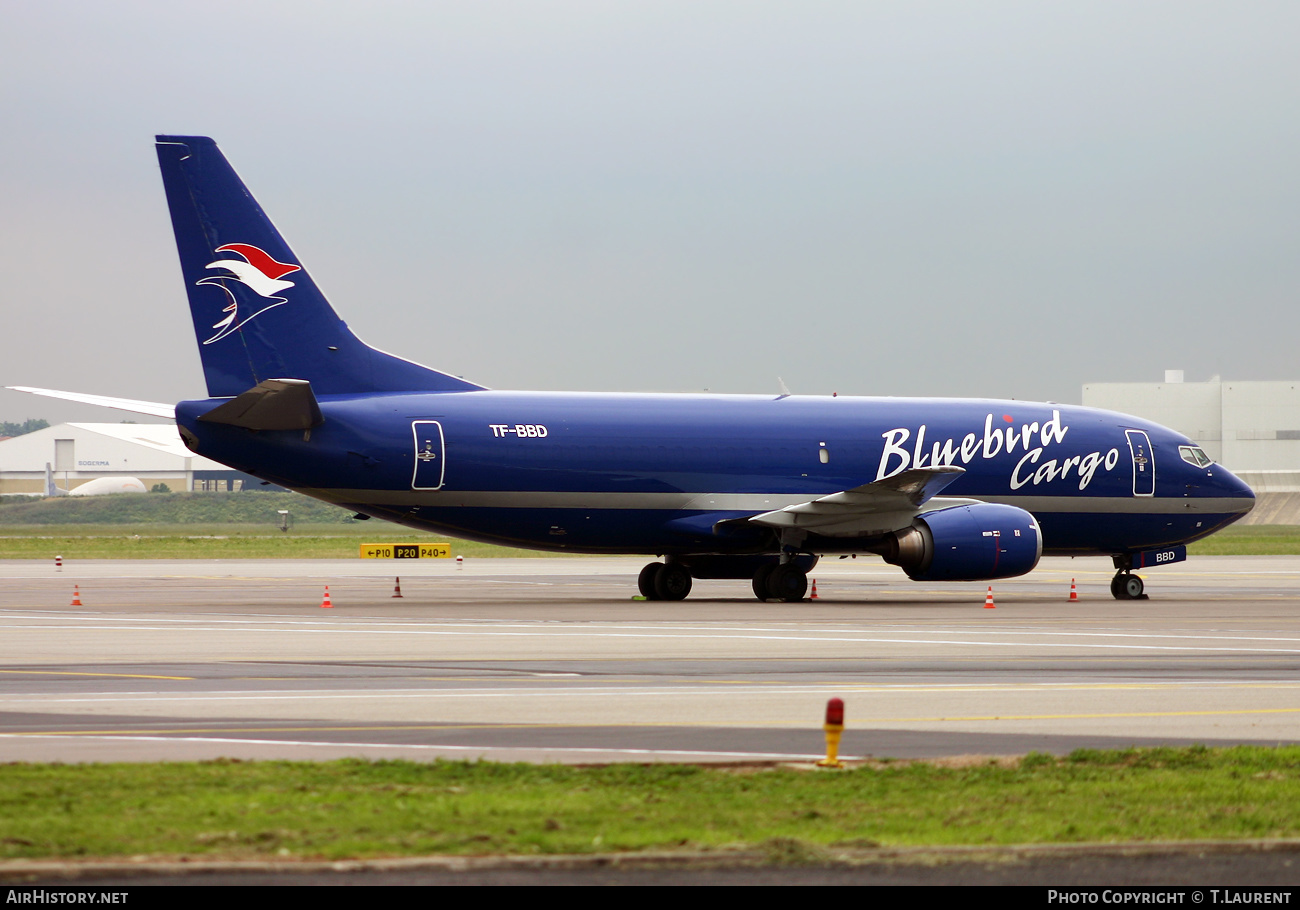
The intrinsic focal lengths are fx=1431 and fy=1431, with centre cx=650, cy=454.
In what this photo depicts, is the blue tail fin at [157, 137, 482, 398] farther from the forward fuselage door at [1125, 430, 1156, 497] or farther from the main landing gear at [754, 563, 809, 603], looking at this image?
the forward fuselage door at [1125, 430, 1156, 497]

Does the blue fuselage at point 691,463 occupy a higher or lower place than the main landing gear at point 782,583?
higher

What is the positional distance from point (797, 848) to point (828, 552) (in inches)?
900

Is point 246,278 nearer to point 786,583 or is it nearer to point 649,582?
point 649,582

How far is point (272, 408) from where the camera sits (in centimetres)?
2661

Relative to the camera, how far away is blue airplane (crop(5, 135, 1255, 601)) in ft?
89.4

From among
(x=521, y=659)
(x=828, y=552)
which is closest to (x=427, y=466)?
(x=828, y=552)

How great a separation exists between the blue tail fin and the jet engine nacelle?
39.6ft

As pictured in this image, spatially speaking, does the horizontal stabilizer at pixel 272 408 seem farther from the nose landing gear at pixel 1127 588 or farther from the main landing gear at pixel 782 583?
the nose landing gear at pixel 1127 588

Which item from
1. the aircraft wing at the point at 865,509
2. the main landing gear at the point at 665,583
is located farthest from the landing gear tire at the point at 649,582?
the aircraft wing at the point at 865,509

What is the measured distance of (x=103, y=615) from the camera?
25922 millimetres

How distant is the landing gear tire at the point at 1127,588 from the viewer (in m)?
32.8

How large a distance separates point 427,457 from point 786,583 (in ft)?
26.4

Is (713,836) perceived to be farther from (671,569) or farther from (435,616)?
(671,569)

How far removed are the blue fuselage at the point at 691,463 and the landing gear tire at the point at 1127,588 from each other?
101 cm
